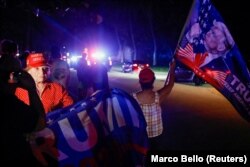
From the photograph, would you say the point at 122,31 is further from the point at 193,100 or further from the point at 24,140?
the point at 24,140

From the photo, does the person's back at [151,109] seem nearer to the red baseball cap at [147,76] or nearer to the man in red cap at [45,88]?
the red baseball cap at [147,76]

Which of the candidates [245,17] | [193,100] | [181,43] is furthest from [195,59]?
[245,17]

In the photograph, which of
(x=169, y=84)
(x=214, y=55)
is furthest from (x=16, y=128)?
(x=169, y=84)

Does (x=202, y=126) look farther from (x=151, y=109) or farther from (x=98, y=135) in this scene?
(x=98, y=135)

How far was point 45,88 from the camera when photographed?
5.94 meters

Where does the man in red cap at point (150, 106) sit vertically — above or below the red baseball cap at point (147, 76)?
below

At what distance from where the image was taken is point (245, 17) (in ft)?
147

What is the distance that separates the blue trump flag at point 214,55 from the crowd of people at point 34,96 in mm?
557

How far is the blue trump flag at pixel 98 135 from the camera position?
147 inches

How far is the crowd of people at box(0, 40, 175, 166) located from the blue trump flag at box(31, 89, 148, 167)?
144mm

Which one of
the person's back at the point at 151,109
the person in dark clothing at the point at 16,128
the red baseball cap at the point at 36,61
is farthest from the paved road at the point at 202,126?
the person in dark clothing at the point at 16,128

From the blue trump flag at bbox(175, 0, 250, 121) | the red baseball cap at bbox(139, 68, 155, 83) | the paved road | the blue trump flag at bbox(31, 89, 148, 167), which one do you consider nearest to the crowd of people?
the red baseball cap at bbox(139, 68, 155, 83)

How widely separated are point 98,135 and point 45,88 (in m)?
2.28

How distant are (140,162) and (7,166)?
47.5 inches
